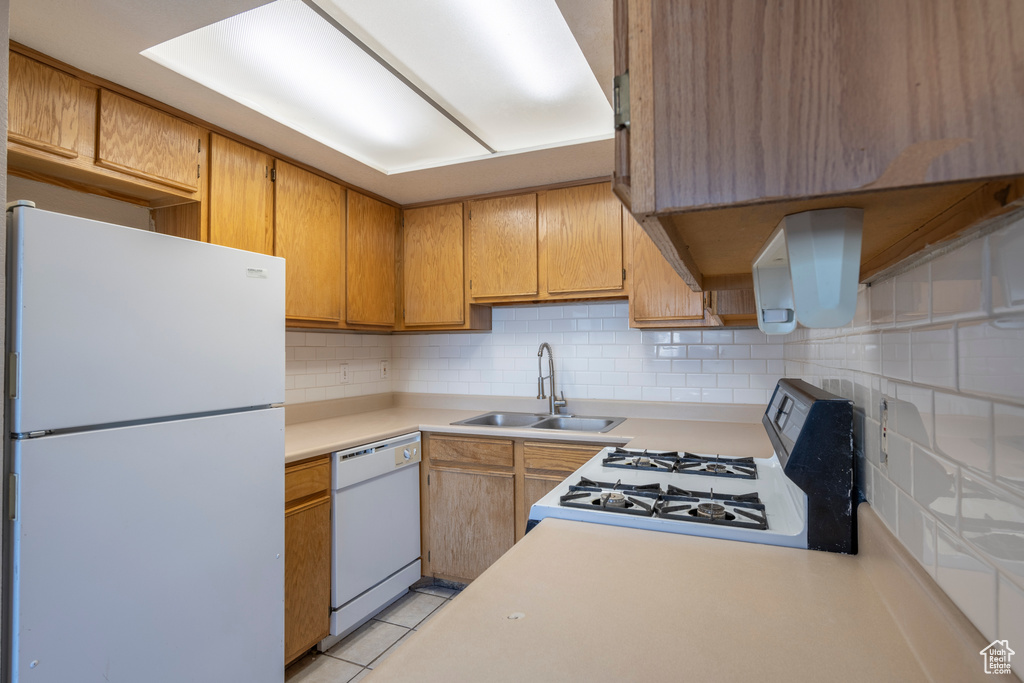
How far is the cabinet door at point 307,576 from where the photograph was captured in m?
2.02

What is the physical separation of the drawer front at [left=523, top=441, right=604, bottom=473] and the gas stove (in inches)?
32.3

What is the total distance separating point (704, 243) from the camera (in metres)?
0.64

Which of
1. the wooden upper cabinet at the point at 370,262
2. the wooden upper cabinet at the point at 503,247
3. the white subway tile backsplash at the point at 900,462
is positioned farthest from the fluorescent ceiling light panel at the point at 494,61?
the white subway tile backsplash at the point at 900,462

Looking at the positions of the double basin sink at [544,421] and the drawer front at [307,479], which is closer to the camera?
the drawer front at [307,479]

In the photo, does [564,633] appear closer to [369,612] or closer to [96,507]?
[96,507]

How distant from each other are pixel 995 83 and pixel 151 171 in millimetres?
2243

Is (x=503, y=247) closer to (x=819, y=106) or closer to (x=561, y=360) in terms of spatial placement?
(x=561, y=360)

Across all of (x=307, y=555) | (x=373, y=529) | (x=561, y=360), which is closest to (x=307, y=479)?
(x=307, y=555)

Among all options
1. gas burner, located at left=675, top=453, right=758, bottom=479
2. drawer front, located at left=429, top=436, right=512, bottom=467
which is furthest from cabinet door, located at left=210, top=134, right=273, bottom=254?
gas burner, located at left=675, top=453, right=758, bottom=479

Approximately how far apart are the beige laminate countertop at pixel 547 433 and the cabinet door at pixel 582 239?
30.6 inches

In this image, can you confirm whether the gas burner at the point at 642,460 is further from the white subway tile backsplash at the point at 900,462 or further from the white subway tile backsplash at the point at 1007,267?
the white subway tile backsplash at the point at 1007,267

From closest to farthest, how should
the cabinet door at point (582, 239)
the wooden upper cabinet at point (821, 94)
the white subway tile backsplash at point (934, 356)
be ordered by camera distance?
the wooden upper cabinet at point (821, 94)
the white subway tile backsplash at point (934, 356)
the cabinet door at point (582, 239)

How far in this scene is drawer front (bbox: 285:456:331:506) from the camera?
202cm

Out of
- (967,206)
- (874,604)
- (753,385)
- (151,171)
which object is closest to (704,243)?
(967,206)
